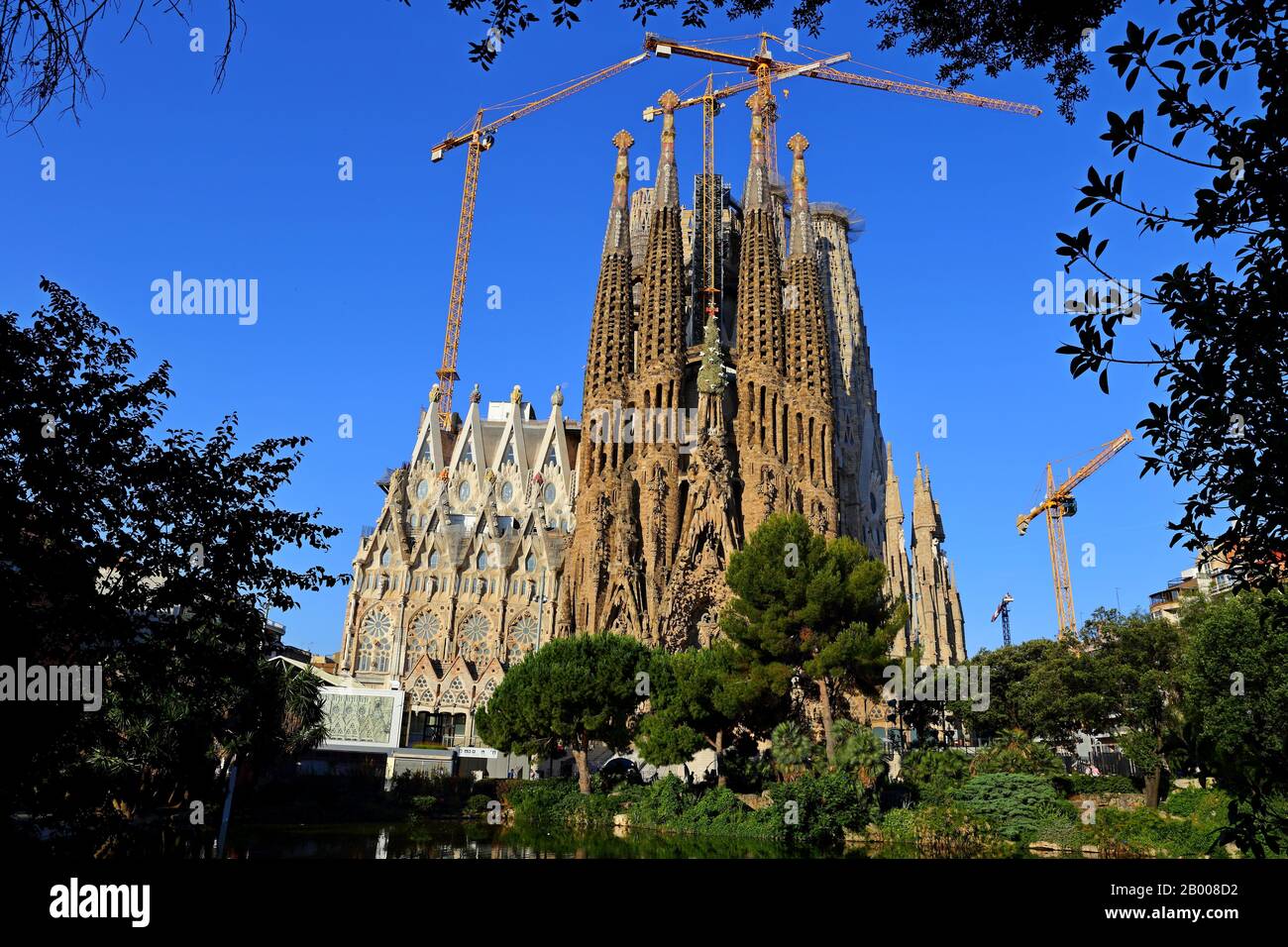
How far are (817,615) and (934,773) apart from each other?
6.56 metres

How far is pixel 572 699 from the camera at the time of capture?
35.7 meters

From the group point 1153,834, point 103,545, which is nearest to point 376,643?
point 1153,834

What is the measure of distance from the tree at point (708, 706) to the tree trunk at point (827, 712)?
4.51 feet

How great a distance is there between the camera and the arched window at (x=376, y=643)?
206 feet

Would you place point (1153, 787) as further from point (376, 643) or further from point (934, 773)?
point (376, 643)

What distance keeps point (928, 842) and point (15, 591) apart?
23385mm

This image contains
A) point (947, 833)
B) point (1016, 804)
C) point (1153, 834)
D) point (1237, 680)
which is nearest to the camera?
point (1153, 834)

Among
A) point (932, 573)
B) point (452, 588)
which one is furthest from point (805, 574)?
point (932, 573)

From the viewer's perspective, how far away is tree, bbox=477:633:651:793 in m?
35.7

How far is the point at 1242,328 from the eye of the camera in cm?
567

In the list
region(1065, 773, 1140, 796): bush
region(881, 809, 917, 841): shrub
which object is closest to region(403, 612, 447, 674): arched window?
region(881, 809, 917, 841): shrub

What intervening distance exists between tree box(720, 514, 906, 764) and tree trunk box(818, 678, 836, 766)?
4 centimetres

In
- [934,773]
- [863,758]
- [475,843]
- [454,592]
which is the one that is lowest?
[475,843]

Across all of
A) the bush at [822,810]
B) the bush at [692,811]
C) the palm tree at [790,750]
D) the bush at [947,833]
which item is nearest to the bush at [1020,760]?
the bush at [947,833]
